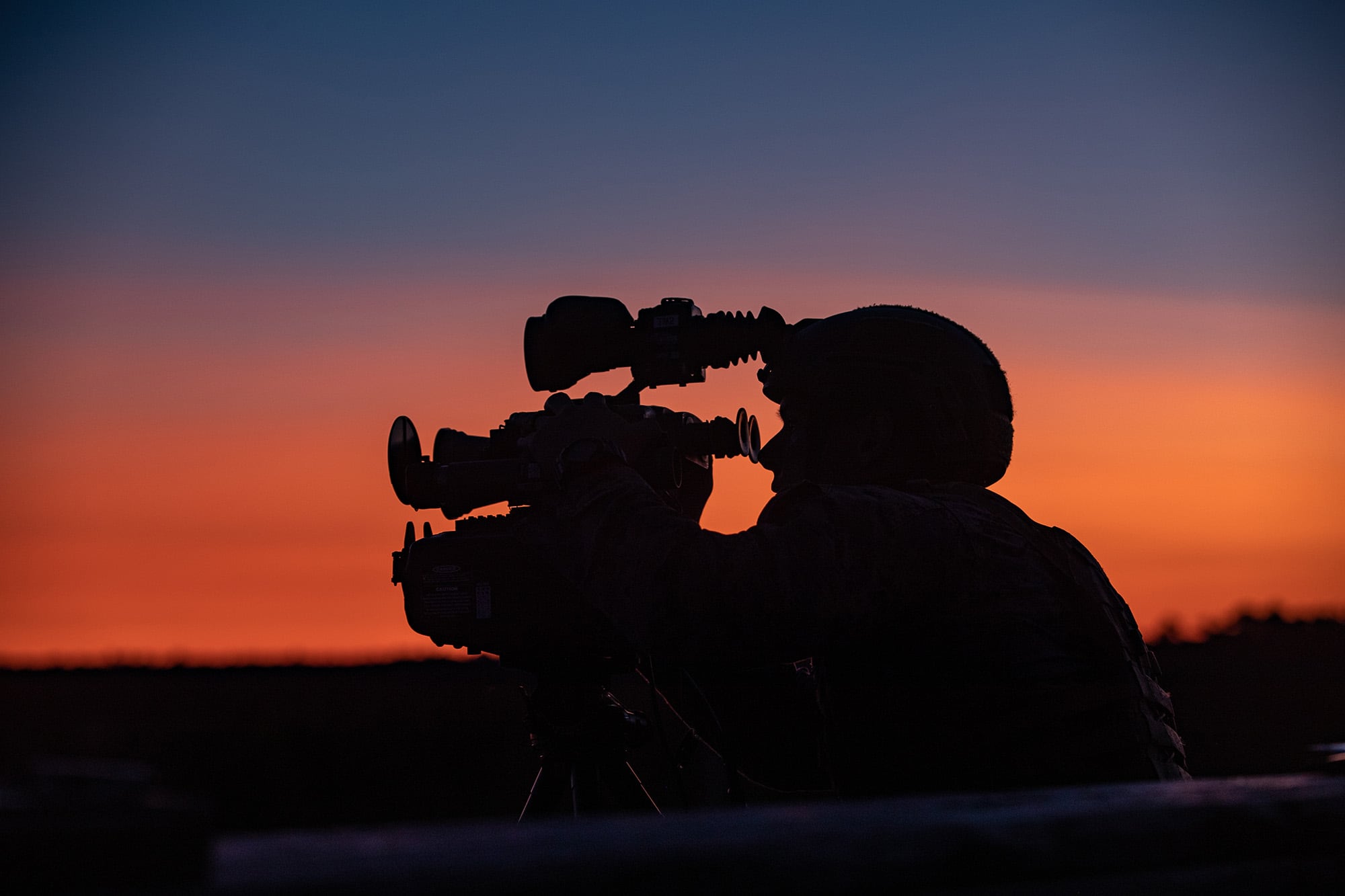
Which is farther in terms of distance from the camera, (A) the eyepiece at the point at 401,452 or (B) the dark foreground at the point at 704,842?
(A) the eyepiece at the point at 401,452

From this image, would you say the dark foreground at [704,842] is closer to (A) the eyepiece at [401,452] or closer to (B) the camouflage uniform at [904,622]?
(B) the camouflage uniform at [904,622]

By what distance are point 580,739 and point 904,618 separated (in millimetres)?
1329

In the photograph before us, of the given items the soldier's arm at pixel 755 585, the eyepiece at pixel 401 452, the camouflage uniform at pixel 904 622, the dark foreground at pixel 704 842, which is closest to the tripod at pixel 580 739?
the eyepiece at pixel 401 452

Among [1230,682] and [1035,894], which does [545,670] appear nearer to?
[1035,894]

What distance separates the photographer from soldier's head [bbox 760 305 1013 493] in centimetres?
326

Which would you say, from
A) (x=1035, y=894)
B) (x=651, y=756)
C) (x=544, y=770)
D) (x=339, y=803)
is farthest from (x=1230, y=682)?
(x=1035, y=894)

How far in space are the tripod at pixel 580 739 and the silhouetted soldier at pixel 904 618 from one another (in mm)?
798

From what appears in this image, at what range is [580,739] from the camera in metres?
3.56

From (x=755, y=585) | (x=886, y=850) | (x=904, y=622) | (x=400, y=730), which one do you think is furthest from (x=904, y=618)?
(x=400, y=730)

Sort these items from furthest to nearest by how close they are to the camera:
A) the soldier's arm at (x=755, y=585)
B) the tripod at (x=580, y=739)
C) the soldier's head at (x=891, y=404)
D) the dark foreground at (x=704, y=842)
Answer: the tripod at (x=580, y=739)
the soldier's head at (x=891, y=404)
the soldier's arm at (x=755, y=585)
the dark foreground at (x=704, y=842)

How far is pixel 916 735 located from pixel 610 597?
704 millimetres

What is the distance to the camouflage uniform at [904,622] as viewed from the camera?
8.02 ft

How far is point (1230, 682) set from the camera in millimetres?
30688

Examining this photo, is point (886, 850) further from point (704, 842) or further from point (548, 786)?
point (548, 786)
